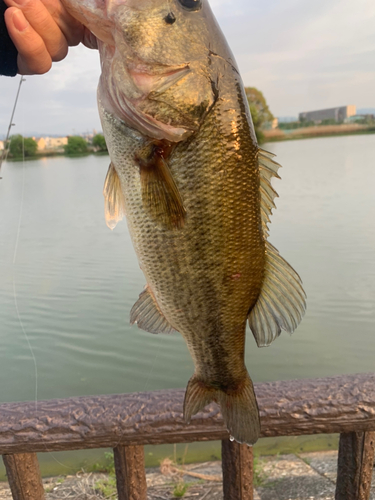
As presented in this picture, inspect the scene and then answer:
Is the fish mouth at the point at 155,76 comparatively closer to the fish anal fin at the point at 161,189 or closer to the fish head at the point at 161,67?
the fish head at the point at 161,67

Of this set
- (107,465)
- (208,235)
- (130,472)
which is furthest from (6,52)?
(107,465)

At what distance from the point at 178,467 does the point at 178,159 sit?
11.5ft

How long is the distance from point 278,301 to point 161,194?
0.54m

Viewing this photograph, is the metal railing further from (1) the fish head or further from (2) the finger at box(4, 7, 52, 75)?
(2) the finger at box(4, 7, 52, 75)

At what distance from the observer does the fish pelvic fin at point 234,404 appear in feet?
4.25

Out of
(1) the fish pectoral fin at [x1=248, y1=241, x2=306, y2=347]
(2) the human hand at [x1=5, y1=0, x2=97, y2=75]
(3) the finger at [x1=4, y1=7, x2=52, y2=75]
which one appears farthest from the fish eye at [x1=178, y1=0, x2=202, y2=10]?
(1) the fish pectoral fin at [x1=248, y1=241, x2=306, y2=347]

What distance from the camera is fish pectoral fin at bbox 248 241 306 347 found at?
131cm

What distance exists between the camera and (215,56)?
1170mm

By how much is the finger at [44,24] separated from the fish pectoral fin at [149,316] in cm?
78

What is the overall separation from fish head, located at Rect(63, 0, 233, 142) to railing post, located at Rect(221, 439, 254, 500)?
1.67 meters

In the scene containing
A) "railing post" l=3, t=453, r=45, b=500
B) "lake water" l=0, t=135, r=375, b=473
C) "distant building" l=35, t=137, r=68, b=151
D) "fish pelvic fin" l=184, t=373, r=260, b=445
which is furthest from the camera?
"lake water" l=0, t=135, r=375, b=473

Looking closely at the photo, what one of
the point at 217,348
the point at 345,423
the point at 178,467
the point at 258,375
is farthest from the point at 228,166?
the point at 258,375

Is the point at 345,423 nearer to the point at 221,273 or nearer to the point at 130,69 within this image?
the point at 221,273

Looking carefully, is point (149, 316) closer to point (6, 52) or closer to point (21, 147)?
point (6, 52)
